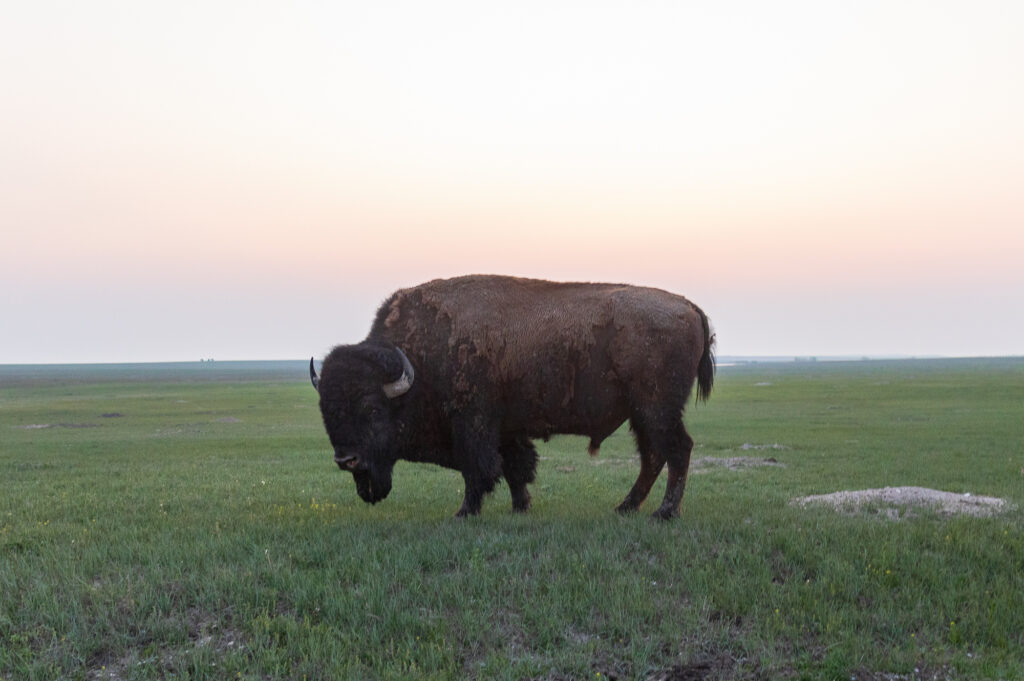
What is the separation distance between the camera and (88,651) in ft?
19.5

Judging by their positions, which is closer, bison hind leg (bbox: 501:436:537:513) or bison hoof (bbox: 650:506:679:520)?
bison hoof (bbox: 650:506:679:520)

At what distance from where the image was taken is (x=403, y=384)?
30.3 ft

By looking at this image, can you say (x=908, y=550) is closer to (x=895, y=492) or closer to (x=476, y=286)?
(x=895, y=492)

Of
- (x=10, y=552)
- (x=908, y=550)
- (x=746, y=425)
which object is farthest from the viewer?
(x=746, y=425)

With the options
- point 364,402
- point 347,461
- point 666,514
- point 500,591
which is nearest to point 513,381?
point 364,402

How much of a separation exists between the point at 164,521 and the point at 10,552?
76.8 inches

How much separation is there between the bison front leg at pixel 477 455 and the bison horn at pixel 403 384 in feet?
2.92

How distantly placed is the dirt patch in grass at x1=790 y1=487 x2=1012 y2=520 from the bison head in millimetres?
6626

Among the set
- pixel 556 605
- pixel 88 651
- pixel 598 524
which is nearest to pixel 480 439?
pixel 598 524

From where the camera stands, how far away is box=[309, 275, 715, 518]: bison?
9.24 m

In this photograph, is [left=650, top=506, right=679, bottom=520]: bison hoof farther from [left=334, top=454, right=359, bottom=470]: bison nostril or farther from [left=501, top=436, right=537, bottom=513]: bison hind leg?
[left=334, top=454, right=359, bottom=470]: bison nostril

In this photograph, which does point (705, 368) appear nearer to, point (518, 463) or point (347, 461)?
point (518, 463)

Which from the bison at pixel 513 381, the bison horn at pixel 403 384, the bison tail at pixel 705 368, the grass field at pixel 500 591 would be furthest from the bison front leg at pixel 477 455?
the bison tail at pixel 705 368

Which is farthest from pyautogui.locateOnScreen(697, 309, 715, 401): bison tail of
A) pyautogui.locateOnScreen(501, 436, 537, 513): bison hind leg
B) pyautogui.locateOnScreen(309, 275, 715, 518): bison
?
pyautogui.locateOnScreen(501, 436, 537, 513): bison hind leg
